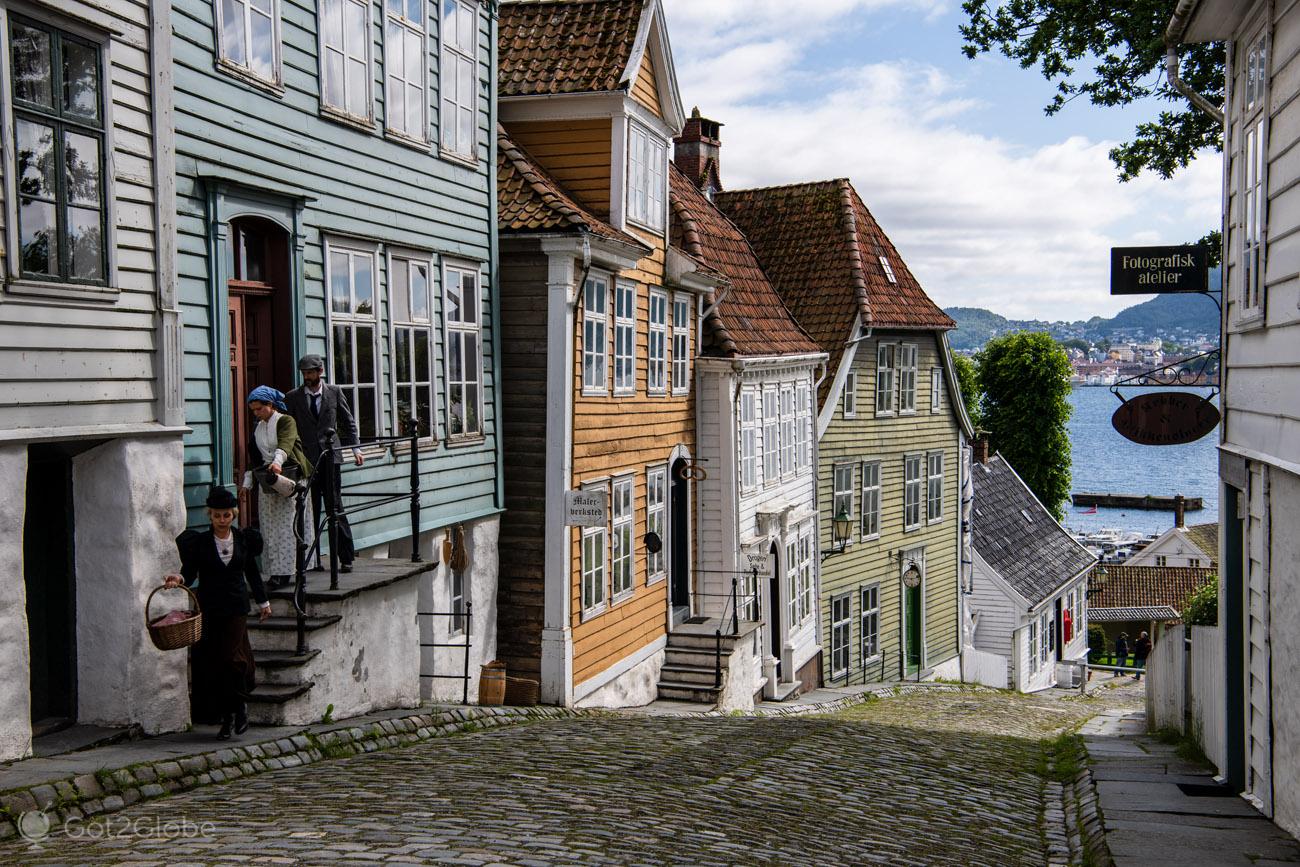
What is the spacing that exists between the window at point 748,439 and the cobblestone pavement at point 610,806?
881 cm

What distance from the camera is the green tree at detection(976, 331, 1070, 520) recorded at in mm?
50531

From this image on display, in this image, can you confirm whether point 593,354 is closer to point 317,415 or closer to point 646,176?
point 646,176

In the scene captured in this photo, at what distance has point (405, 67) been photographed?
13.6 metres

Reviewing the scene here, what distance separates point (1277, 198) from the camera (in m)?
9.33

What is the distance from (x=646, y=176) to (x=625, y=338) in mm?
2621

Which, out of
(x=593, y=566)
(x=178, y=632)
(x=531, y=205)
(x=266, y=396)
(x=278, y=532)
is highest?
(x=531, y=205)

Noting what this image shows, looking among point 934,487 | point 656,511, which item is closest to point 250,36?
point 656,511

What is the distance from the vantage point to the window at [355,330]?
12.4 metres

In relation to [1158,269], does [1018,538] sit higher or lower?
lower

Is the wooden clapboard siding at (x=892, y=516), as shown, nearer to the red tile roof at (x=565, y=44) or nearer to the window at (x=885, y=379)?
the window at (x=885, y=379)

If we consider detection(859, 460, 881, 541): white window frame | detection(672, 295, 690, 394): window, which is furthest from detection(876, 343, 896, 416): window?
detection(672, 295, 690, 394): window

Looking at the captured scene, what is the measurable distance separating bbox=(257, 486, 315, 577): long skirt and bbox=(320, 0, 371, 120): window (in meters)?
3.91

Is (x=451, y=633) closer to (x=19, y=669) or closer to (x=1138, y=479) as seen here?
(x=19, y=669)

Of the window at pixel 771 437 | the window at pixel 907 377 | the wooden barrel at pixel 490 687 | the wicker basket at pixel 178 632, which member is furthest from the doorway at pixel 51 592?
the window at pixel 907 377
